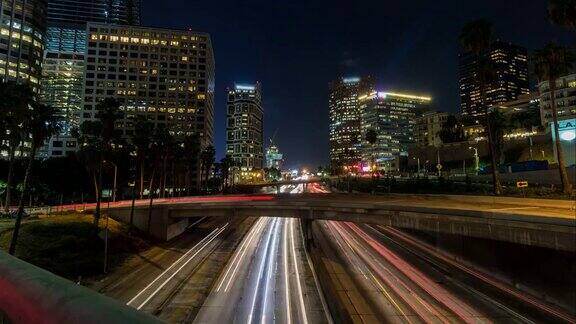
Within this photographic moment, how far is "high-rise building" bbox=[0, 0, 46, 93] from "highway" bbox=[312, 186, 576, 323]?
550 feet

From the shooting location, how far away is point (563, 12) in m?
46.4

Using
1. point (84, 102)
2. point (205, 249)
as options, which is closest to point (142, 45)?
point (84, 102)

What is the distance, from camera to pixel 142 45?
190250mm

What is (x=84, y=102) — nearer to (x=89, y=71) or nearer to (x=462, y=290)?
(x=89, y=71)

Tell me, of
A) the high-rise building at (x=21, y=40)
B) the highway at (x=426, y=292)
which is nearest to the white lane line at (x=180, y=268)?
the highway at (x=426, y=292)

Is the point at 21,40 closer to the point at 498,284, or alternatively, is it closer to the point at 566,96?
the point at 498,284

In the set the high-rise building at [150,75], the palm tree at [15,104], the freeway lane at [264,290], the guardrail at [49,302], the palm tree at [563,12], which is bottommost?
the freeway lane at [264,290]

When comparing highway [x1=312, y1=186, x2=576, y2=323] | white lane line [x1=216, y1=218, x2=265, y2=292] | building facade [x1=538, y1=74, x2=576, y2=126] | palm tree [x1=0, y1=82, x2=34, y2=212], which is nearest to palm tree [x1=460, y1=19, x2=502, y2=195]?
highway [x1=312, y1=186, x2=576, y2=323]

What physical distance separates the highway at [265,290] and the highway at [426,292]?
12.5 feet

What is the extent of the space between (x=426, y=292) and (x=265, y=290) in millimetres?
15372

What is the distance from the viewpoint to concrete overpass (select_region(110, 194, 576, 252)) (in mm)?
27125

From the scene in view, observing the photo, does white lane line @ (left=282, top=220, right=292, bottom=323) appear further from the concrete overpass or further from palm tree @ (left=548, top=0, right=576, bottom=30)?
palm tree @ (left=548, top=0, right=576, bottom=30)

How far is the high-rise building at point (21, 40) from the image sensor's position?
155250 millimetres

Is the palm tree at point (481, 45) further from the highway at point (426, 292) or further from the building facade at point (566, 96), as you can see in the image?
the building facade at point (566, 96)
